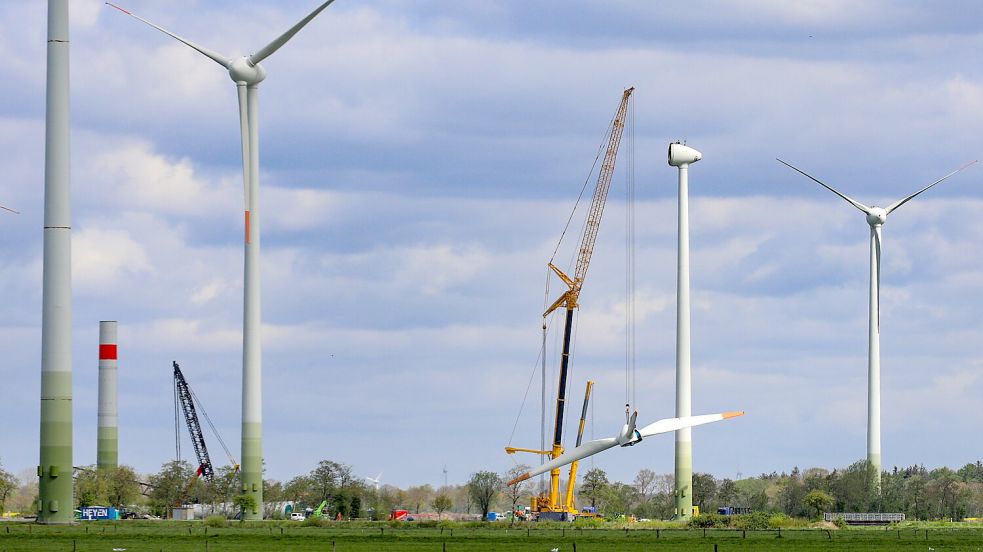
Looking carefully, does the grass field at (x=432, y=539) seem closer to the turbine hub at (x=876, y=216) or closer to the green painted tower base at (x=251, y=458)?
the green painted tower base at (x=251, y=458)

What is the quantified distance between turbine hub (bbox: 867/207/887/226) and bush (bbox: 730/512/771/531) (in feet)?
164

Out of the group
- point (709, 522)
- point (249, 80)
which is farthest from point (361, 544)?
point (709, 522)

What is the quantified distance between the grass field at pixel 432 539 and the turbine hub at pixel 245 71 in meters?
41.7

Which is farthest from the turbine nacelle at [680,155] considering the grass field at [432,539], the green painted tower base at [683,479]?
the grass field at [432,539]

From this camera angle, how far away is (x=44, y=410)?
10006 centimetres

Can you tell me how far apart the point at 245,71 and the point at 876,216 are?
292 feet

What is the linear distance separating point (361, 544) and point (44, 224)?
30785 millimetres

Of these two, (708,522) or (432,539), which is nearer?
(432,539)

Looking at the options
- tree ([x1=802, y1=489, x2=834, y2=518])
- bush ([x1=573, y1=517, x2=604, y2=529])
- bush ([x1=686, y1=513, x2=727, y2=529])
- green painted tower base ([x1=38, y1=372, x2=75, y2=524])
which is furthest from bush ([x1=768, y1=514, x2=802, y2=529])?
green painted tower base ([x1=38, y1=372, x2=75, y2=524])

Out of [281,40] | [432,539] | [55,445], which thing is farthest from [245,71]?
[55,445]

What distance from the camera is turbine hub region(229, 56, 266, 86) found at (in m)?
146

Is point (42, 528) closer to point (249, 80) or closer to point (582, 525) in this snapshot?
point (249, 80)

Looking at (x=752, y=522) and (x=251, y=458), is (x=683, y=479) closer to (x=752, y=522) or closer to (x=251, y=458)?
(x=752, y=522)

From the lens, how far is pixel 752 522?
158375 millimetres
